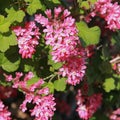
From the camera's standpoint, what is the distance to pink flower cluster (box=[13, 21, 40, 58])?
258 centimetres

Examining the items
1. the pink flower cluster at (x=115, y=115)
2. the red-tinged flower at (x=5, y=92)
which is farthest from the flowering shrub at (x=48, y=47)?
the red-tinged flower at (x=5, y=92)

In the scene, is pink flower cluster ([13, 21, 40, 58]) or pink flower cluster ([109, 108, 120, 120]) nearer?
pink flower cluster ([13, 21, 40, 58])

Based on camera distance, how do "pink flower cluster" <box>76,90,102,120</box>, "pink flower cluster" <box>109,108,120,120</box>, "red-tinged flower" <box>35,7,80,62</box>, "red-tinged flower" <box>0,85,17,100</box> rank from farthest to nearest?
"red-tinged flower" <box>0,85,17,100</box> < "pink flower cluster" <box>109,108,120,120</box> < "pink flower cluster" <box>76,90,102,120</box> < "red-tinged flower" <box>35,7,80,62</box>

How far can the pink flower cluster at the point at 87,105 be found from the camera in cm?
343

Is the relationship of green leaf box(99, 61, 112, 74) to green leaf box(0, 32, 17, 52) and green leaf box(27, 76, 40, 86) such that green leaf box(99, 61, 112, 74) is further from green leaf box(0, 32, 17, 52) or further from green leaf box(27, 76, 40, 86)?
green leaf box(0, 32, 17, 52)

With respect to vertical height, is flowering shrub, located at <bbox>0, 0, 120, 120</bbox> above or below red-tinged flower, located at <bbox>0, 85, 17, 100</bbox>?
above

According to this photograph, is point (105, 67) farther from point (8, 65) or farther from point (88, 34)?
point (8, 65)

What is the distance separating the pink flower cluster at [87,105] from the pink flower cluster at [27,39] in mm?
996

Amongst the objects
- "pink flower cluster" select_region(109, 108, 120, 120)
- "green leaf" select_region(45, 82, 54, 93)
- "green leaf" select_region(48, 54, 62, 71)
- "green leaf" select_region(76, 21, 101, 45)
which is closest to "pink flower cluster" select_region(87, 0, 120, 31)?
"green leaf" select_region(76, 21, 101, 45)

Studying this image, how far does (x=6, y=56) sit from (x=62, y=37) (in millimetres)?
496

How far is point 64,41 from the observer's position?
97.7 inches

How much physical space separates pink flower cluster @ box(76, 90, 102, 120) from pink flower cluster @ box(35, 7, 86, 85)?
0.72 meters

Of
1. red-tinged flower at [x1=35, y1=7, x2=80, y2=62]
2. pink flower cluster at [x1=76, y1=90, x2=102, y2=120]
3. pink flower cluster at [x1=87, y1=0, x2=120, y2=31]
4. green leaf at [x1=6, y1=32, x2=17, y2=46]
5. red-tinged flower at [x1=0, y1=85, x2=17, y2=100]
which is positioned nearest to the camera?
red-tinged flower at [x1=35, y1=7, x2=80, y2=62]

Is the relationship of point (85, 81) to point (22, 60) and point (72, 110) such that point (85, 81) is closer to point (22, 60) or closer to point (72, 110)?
point (22, 60)
